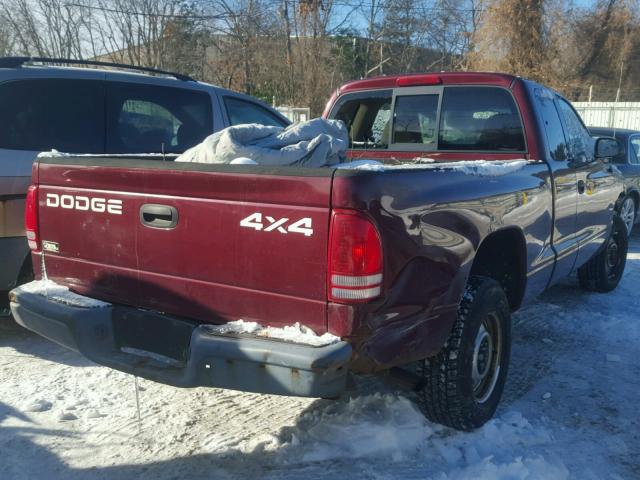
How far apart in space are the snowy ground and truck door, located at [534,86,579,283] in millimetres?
799

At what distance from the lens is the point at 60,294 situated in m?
3.24

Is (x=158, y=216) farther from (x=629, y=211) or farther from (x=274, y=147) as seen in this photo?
A: (x=629, y=211)

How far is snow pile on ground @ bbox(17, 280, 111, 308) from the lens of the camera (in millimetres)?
3119

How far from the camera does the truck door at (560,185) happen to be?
4.28m

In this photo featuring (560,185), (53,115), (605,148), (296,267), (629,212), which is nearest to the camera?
(296,267)

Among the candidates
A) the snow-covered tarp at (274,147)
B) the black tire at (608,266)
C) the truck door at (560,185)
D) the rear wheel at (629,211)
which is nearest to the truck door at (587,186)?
the truck door at (560,185)

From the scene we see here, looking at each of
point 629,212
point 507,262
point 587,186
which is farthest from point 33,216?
point 629,212

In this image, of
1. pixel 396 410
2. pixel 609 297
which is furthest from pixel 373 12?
pixel 396 410

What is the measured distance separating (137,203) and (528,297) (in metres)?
2.54

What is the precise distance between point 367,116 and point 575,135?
5.51 feet

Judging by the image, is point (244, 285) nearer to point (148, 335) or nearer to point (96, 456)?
point (148, 335)

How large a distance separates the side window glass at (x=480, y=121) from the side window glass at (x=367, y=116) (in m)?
0.59

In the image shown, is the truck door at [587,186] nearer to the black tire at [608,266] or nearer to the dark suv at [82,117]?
the black tire at [608,266]

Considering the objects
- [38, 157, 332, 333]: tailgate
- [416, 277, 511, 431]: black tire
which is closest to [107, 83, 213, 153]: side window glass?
[38, 157, 332, 333]: tailgate
